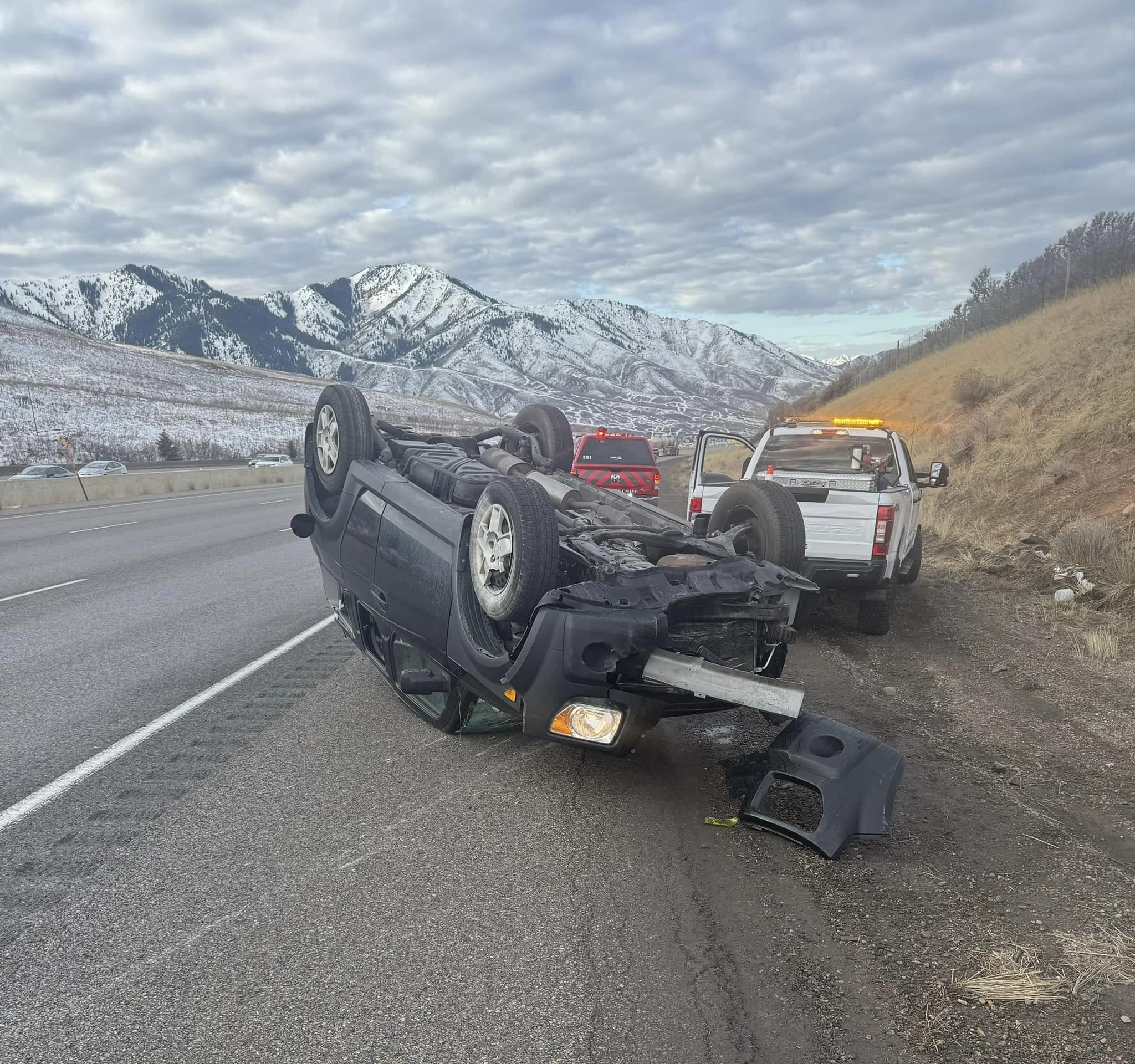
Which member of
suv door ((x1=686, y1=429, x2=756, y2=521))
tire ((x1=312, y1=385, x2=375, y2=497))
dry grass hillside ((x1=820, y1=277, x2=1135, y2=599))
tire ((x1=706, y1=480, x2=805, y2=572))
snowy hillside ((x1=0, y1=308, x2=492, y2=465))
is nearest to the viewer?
tire ((x1=706, y1=480, x2=805, y2=572))

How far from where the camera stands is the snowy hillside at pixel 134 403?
2808 inches

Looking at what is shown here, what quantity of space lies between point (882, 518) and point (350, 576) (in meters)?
4.65

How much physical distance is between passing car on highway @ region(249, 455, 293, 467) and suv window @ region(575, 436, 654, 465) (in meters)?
40.2

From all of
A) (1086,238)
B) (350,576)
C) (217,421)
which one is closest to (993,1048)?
(350,576)

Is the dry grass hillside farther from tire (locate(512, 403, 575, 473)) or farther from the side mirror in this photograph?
the side mirror

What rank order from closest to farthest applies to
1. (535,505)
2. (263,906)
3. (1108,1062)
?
(1108,1062) < (263,906) < (535,505)

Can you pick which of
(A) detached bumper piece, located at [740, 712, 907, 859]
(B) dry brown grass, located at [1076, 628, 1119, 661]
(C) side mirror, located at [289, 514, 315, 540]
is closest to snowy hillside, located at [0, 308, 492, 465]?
(C) side mirror, located at [289, 514, 315, 540]

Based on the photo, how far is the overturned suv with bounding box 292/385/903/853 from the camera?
3912 mm

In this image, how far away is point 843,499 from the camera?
8.05 meters

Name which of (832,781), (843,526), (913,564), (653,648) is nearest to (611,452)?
(913,564)

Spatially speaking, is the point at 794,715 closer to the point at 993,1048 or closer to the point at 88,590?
the point at 993,1048

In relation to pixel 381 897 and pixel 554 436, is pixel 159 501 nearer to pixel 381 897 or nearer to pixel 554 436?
pixel 554 436

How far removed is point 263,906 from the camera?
3303 millimetres

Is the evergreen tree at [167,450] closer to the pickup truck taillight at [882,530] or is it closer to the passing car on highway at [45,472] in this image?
the passing car on highway at [45,472]
